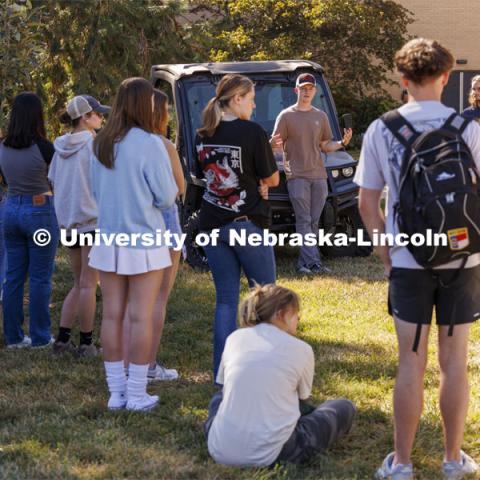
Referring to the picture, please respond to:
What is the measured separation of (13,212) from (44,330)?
0.95 meters

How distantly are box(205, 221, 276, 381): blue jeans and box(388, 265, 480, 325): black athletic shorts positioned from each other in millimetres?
1614

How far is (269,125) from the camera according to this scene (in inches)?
440

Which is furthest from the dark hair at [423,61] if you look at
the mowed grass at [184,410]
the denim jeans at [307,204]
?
the denim jeans at [307,204]

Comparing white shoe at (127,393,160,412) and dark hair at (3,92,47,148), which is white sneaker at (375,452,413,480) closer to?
white shoe at (127,393,160,412)

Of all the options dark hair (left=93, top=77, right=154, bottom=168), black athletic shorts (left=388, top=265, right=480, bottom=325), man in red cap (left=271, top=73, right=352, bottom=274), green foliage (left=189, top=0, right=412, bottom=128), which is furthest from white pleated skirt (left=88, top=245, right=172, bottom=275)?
green foliage (left=189, top=0, right=412, bottom=128)

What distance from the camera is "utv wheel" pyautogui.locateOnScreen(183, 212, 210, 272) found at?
10523 mm

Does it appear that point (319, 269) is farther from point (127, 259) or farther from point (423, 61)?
point (423, 61)

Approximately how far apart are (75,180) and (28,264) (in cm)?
107

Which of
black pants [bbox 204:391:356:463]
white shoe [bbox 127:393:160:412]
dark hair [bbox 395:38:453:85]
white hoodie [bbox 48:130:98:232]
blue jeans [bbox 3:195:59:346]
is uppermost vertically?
dark hair [bbox 395:38:453:85]

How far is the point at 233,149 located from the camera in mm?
5660

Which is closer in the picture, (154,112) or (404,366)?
(404,366)

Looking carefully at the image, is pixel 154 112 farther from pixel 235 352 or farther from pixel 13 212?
pixel 13 212

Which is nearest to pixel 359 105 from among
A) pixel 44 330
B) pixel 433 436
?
pixel 44 330

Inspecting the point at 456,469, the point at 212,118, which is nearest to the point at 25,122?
the point at 212,118
